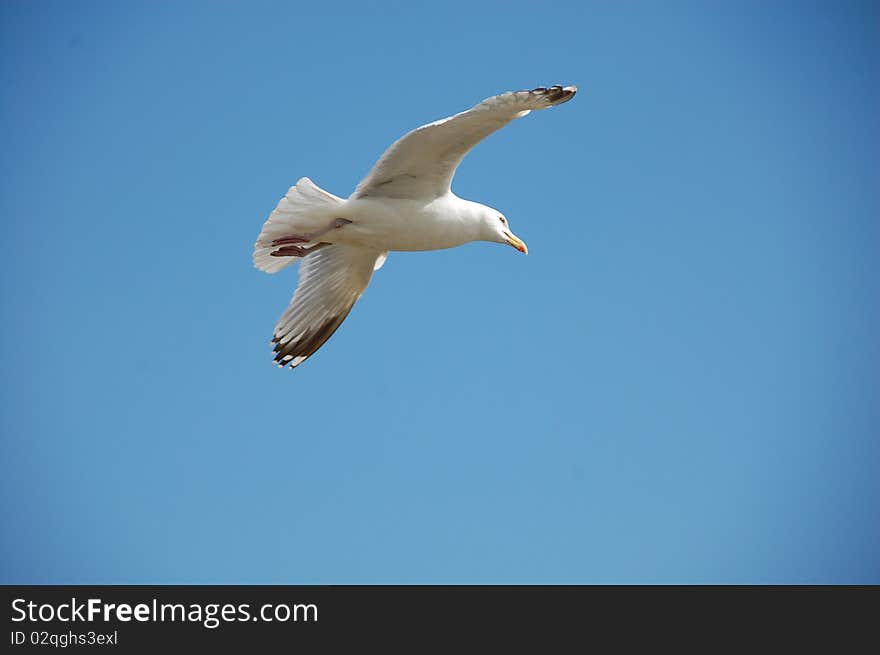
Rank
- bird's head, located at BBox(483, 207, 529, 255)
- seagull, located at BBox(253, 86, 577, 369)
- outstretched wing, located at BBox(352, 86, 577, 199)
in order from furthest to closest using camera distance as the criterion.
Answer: bird's head, located at BBox(483, 207, 529, 255) → seagull, located at BBox(253, 86, 577, 369) → outstretched wing, located at BBox(352, 86, 577, 199)

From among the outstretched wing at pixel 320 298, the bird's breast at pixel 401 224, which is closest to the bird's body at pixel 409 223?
the bird's breast at pixel 401 224

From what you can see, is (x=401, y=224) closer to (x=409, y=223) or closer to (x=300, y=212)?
(x=409, y=223)

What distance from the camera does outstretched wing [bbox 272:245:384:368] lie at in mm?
7594

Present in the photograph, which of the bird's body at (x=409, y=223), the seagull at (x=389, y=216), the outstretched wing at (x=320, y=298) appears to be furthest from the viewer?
the outstretched wing at (x=320, y=298)

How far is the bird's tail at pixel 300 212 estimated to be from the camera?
678 cm

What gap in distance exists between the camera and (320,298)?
7684mm

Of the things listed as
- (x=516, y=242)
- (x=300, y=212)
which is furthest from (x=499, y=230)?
(x=300, y=212)

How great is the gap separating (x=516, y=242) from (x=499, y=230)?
18 centimetres

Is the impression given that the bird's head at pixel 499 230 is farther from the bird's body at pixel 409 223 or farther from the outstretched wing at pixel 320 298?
the outstretched wing at pixel 320 298

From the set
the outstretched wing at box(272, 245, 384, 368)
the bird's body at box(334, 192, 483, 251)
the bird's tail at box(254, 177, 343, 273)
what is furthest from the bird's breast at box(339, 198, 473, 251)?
the outstretched wing at box(272, 245, 384, 368)

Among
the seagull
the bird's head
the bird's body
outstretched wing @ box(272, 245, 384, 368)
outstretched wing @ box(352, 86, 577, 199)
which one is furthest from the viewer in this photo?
outstretched wing @ box(272, 245, 384, 368)

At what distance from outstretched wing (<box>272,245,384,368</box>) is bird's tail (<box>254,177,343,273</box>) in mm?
616

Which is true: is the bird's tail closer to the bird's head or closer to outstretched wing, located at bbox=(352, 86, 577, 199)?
outstretched wing, located at bbox=(352, 86, 577, 199)
